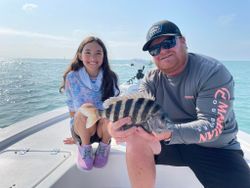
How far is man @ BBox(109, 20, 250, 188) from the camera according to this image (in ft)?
5.36

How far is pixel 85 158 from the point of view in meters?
2.07

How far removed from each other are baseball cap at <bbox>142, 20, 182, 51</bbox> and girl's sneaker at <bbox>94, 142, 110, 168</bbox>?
869mm

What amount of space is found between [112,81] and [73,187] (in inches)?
42.6

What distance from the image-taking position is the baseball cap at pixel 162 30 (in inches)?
75.9

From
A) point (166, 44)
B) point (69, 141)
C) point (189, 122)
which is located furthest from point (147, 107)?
point (69, 141)

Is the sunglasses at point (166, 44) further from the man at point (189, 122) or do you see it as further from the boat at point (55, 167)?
the boat at point (55, 167)

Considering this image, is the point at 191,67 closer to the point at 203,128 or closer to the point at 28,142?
the point at 203,128

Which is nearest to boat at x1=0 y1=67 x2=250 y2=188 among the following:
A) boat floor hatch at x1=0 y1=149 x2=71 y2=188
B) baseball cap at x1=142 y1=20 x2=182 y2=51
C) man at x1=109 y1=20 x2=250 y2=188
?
boat floor hatch at x1=0 y1=149 x2=71 y2=188

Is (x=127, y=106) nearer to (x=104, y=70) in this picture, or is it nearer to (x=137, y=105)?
(x=137, y=105)

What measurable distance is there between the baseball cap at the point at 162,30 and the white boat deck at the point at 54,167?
971mm

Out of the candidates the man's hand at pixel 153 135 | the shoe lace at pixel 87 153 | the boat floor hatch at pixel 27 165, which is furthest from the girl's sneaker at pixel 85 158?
the man's hand at pixel 153 135

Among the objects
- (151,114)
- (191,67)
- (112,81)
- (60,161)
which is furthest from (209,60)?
(60,161)

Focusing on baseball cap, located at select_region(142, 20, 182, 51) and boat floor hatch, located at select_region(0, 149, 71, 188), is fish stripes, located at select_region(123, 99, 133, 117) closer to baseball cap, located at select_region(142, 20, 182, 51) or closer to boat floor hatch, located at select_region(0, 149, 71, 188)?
baseball cap, located at select_region(142, 20, 182, 51)

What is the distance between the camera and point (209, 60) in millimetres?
1907
